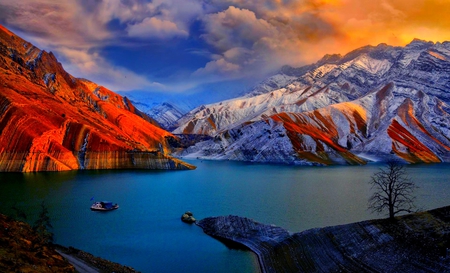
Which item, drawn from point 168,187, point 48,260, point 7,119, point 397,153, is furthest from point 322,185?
point 397,153

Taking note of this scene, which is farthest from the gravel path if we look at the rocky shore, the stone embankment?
the stone embankment

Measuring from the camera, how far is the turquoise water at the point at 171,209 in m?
39.6

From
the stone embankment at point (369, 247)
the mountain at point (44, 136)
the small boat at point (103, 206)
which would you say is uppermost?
the mountain at point (44, 136)

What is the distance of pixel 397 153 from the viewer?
7697 inches

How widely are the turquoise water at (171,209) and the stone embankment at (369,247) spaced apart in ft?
11.6

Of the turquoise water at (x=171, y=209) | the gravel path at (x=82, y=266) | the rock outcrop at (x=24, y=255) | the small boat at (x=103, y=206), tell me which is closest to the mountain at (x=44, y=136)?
the turquoise water at (x=171, y=209)

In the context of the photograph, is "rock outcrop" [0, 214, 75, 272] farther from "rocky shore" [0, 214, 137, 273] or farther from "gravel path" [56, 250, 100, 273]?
"gravel path" [56, 250, 100, 273]

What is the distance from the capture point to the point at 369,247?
3019 cm

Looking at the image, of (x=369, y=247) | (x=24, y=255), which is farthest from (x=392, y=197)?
(x=24, y=255)

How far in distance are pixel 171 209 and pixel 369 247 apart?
42.1 m

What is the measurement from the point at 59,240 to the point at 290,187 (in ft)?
197

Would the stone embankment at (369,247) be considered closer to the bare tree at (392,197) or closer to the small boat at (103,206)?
the bare tree at (392,197)

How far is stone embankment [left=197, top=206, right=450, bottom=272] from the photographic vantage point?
86.8 ft

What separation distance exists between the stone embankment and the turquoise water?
139 inches
